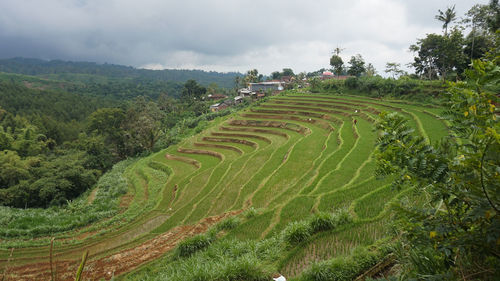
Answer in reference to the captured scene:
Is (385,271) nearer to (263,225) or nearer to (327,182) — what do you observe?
(263,225)

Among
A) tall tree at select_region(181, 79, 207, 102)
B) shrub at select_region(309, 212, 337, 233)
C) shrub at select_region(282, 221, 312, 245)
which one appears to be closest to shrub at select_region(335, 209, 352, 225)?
shrub at select_region(309, 212, 337, 233)

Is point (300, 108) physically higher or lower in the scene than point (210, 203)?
higher

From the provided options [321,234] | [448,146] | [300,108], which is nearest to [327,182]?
[321,234]

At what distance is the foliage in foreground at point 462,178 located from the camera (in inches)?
67.4

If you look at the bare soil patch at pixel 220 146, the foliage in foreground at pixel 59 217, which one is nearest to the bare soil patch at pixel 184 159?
the bare soil patch at pixel 220 146

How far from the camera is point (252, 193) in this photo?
42.0ft

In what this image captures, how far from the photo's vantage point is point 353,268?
155 inches

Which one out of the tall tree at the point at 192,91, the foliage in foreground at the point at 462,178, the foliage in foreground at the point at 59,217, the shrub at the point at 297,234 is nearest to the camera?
the foliage in foreground at the point at 462,178

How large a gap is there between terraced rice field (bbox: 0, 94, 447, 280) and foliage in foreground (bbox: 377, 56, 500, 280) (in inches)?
122

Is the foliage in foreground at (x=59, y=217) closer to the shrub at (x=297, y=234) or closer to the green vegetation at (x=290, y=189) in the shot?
the green vegetation at (x=290, y=189)

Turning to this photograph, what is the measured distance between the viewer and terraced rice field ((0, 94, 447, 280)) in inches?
296

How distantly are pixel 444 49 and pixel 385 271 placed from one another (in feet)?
97.8

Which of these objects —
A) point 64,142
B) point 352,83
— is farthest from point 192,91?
point 352,83

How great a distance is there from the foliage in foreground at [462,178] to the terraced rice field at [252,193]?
311cm
